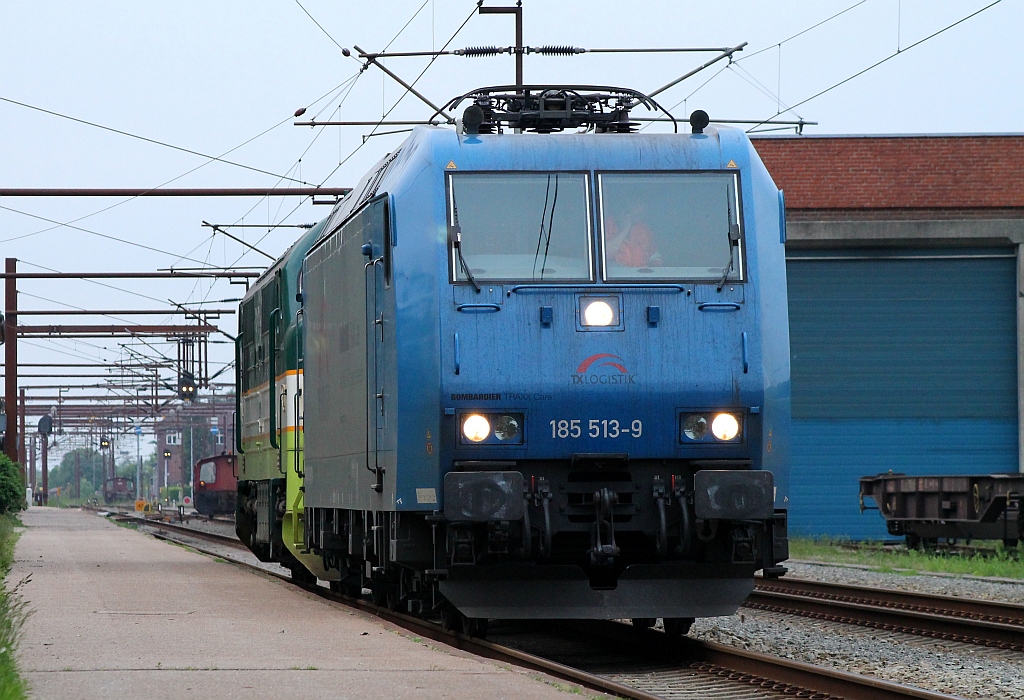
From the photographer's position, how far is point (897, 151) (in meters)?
27.5

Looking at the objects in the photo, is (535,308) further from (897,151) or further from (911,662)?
(897,151)

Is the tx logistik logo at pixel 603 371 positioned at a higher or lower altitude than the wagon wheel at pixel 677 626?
higher

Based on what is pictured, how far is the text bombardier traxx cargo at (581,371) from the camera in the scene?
8.90m

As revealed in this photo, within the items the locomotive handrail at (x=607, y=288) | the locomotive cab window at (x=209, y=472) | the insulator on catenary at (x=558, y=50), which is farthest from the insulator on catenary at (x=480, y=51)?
the locomotive cab window at (x=209, y=472)

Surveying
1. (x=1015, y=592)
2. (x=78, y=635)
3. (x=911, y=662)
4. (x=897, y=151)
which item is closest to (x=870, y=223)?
(x=897, y=151)

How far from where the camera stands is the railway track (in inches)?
312

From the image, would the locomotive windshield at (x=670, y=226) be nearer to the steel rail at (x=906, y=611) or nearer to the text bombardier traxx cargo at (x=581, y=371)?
the text bombardier traxx cargo at (x=581, y=371)

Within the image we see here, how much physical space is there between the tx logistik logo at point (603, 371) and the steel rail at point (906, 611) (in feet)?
12.3

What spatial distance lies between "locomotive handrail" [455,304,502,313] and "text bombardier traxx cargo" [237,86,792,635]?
15 millimetres

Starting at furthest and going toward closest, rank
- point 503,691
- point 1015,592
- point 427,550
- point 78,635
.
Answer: point 1015,592 → point 78,635 → point 427,550 → point 503,691

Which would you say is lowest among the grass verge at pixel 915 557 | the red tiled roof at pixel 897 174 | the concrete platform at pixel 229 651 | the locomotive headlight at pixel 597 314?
the grass verge at pixel 915 557

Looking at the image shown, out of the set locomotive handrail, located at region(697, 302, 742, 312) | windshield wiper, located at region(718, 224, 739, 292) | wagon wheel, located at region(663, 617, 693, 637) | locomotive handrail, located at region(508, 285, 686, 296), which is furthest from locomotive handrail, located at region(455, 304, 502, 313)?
wagon wheel, located at region(663, 617, 693, 637)

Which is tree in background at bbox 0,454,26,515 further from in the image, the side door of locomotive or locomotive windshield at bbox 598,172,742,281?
locomotive windshield at bbox 598,172,742,281

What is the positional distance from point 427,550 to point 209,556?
1654 centimetres
